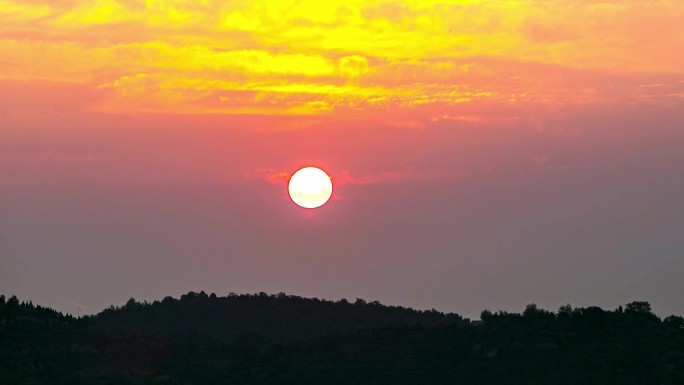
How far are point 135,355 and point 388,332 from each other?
27.8 m

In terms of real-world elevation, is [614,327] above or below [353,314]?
below

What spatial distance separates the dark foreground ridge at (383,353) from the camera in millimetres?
126000

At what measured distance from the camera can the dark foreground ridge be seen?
12600cm

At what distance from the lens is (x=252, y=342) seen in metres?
154

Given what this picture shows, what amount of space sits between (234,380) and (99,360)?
14.1 meters

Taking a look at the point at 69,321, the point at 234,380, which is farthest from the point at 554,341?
the point at 69,321

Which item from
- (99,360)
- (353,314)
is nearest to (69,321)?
(99,360)

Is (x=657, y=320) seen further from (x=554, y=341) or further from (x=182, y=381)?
(x=182, y=381)

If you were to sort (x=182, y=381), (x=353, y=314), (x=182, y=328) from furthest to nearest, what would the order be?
(x=353, y=314) → (x=182, y=328) → (x=182, y=381)

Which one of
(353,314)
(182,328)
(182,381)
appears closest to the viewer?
(182,381)

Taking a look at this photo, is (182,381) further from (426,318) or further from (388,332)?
Answer: (426,318)

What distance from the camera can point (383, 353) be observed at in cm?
13688

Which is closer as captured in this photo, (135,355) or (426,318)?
(135,355)

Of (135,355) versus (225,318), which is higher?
(225,318)
